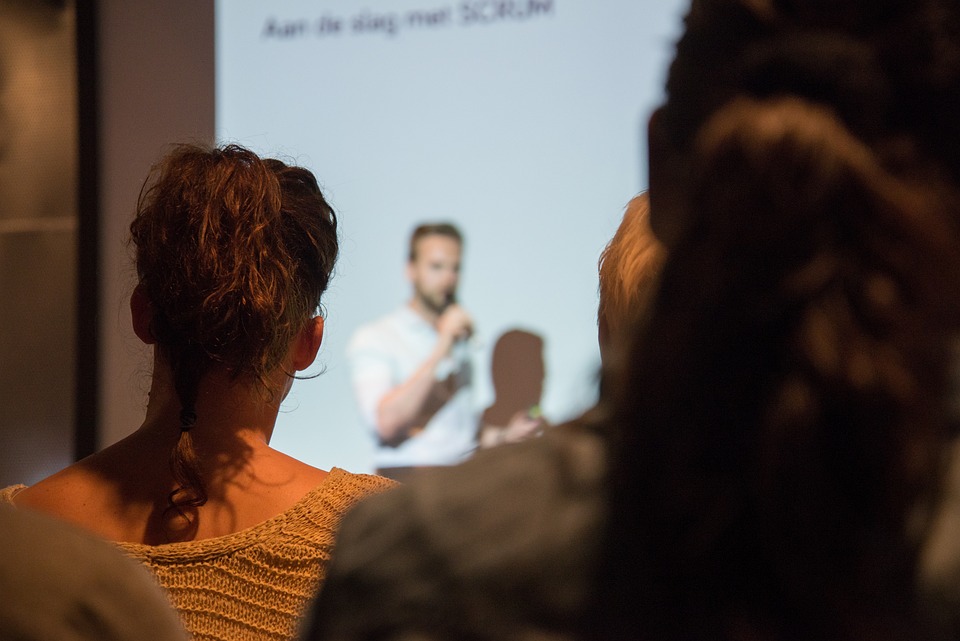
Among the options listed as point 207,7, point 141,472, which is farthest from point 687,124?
point 207,7

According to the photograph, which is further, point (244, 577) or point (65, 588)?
point (244, 577)

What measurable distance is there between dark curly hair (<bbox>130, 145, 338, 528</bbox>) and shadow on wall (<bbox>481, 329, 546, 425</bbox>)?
1.64 metres

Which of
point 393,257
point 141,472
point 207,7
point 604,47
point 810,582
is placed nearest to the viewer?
point 810,582

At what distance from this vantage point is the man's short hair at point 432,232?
2945 mm

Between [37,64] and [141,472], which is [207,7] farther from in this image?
[141,472]

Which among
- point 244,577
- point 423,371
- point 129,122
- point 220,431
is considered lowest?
point 423,371

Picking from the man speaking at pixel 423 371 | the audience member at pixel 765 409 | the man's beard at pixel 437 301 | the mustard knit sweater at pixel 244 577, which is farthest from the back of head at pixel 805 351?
the man's beard at pixel 437 301

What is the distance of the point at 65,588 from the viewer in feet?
1.45

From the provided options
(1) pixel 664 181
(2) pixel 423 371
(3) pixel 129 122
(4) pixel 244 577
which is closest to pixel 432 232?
(2) pixel 423 371

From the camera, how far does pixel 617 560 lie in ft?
1.53

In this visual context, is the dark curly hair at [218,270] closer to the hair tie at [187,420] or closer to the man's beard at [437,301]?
the hair tie at [187,420]

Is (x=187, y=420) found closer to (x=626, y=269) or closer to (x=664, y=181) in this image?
(x=626, y=269)

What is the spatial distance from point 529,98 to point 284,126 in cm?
76

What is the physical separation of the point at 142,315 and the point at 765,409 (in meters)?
0.91
